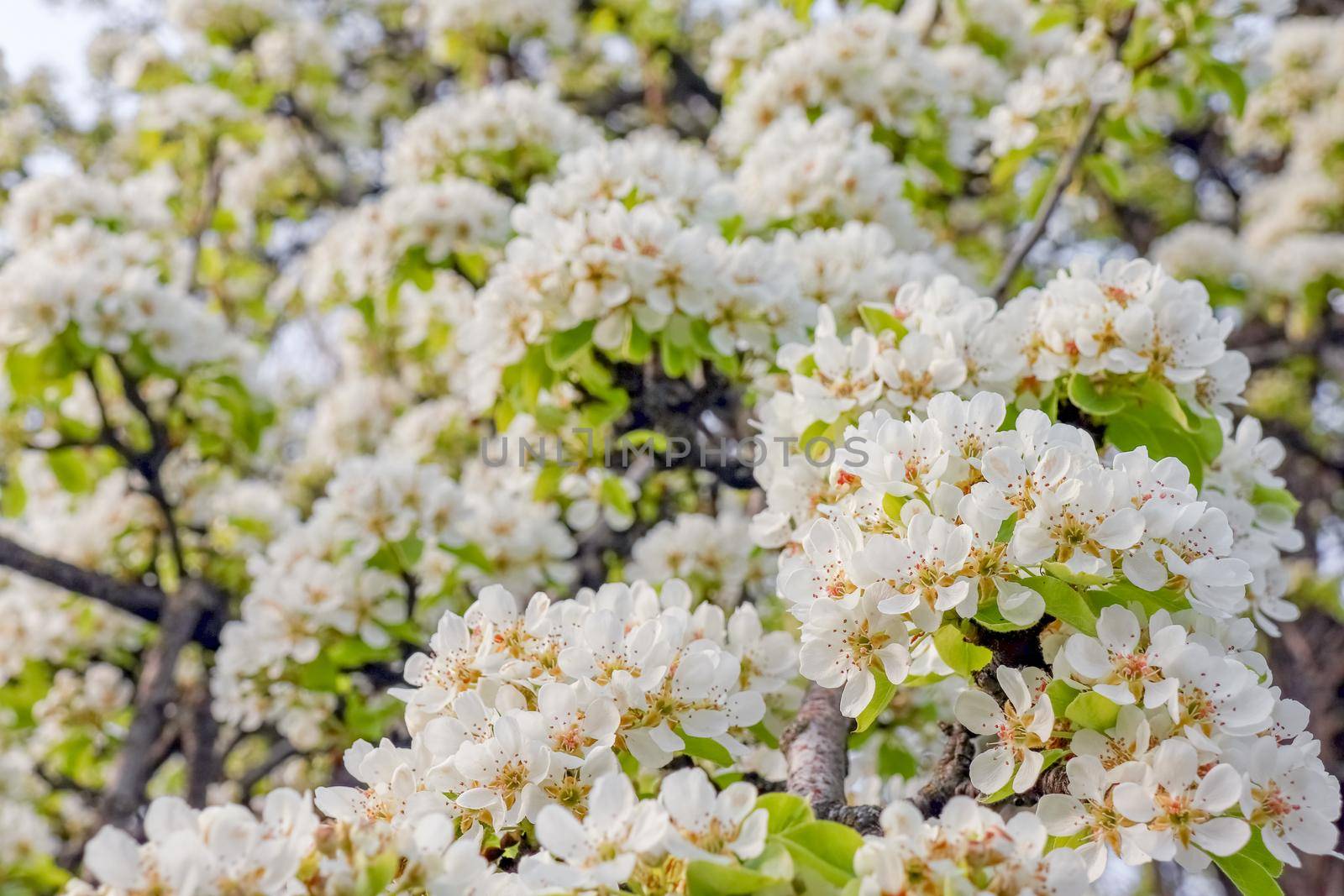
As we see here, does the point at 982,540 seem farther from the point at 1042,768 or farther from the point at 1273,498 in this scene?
the point at 1273,498

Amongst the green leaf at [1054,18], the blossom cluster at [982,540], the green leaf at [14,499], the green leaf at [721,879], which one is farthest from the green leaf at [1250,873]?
the green leaf at [14,499]

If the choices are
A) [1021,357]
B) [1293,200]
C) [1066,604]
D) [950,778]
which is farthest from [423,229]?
[1293,200]

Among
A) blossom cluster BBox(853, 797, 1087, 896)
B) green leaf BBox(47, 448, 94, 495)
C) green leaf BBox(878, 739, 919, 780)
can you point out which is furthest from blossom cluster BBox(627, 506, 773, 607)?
green leaf BBox(47, 448, 94, 495)

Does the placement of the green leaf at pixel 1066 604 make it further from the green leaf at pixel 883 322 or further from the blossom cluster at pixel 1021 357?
the green leaf at pixel 883 322

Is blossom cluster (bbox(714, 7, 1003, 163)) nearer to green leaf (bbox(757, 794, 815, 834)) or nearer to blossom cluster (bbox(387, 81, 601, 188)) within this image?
blossom cluster (bbox(387, 81, 601, 188))

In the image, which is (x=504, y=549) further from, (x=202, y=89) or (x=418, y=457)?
(x=202, y=89)

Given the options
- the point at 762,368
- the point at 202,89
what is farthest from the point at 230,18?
the point at 762,368
